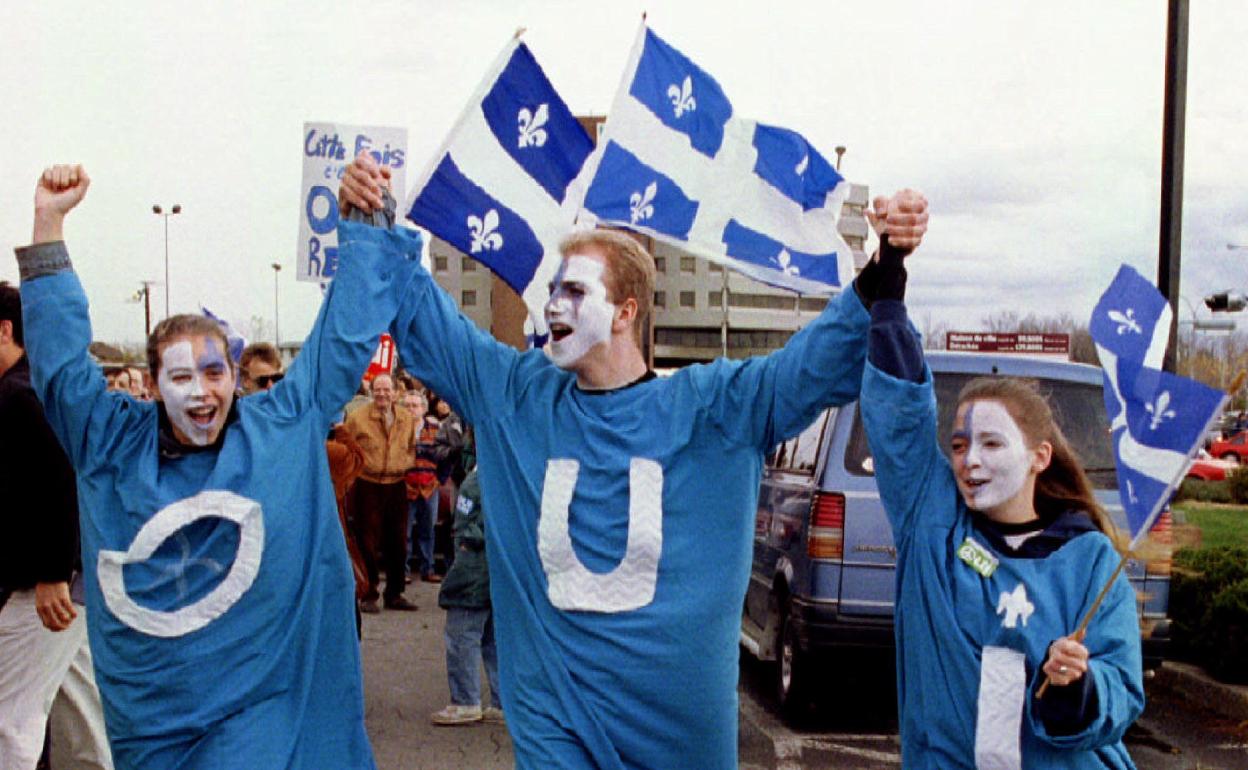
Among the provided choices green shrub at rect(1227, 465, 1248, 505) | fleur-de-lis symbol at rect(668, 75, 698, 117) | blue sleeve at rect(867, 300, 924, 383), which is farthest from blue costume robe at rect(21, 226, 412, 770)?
green shrub at rect(1227, 465, 1248, 505)

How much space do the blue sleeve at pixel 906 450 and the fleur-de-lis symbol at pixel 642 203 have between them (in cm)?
243

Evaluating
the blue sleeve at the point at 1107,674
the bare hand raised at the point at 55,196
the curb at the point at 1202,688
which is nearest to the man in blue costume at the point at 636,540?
the blue sleeve at the point at 1107,674

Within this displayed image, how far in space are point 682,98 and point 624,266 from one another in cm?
230

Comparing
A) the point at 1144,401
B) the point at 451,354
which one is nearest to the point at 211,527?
the point at 451,354

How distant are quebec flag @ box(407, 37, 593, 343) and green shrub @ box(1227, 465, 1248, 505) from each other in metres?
21.0

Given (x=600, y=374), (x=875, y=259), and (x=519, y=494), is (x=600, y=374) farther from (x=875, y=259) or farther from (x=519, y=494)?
(x=875, y=259)

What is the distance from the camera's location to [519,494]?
370cm

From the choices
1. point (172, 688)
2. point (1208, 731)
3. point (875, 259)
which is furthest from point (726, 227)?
point (1208, 731)

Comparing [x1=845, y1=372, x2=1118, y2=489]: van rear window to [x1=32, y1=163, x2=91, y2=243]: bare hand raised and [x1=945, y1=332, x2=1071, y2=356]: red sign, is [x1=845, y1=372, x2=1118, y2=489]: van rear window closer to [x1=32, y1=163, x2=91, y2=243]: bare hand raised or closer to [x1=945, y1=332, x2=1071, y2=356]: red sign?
[x1=32, y1=163, x2=91, y2=243]: bare hand raised

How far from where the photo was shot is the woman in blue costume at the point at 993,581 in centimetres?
302

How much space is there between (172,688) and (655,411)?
1428 millimetres

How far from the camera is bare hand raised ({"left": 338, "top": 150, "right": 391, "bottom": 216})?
3.91 meters

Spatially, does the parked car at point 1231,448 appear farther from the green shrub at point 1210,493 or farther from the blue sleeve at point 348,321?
the blue sleeve at point 348,321

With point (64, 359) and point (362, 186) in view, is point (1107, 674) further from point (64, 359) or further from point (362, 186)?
point (64, 359)
